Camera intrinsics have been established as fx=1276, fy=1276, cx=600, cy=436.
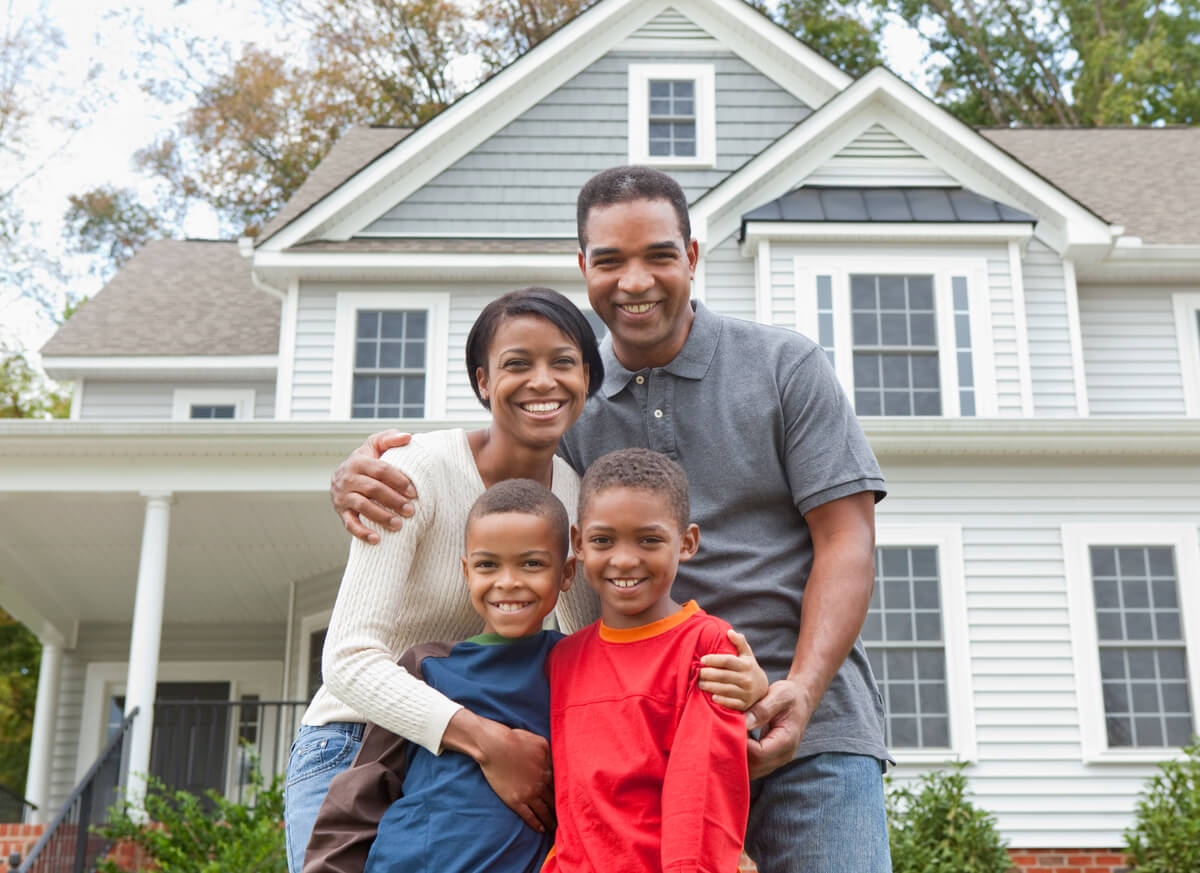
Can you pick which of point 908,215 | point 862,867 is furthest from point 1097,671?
point 862,867

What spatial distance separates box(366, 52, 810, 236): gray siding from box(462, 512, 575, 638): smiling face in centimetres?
988

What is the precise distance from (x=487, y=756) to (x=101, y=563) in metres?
10.1

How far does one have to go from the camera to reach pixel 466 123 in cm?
1236

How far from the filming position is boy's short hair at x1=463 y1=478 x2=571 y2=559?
2.43 meters

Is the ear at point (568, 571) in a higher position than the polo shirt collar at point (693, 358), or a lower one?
lower

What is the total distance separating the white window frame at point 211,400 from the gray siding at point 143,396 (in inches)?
1.7

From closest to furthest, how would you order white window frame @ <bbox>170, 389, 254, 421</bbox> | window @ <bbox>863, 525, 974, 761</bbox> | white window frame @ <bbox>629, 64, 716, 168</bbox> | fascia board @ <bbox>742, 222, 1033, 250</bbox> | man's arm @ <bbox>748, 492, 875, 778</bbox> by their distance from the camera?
man's arm @ <bbox>748, 492, 875, 778</bbox>, window @ <bbox>863, 525, 974, 761</bbox>, fascia board @ <bbox>742, 222, 1033, 250</bbox>, white window frame @ <bbox>629, 64, 716, 168</bbox>, white window frame @ <bbox>170, 389, 254, 421</bbox>

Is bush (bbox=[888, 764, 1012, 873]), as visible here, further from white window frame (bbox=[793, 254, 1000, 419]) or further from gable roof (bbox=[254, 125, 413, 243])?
gable roof (bbox=[254, 125, 413, 243])

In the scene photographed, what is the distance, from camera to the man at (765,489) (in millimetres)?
2342

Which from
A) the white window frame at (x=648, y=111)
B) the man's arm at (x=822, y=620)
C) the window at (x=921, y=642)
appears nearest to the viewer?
the man's arm at (x=822, y=620)

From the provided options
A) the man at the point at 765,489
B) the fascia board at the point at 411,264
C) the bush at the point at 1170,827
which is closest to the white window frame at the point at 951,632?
the bush at the point at 1170,827

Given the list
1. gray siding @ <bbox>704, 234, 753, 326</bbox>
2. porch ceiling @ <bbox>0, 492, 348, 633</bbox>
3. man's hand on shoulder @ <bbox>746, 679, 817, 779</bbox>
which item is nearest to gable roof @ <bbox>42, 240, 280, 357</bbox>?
porch ceiling @ <bbox>0, 492, 348, 633</bbox>

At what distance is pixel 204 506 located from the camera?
383 inches

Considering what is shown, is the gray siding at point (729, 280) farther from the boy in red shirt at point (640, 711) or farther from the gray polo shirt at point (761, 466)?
the boy in red shirt at point (640, 711)
